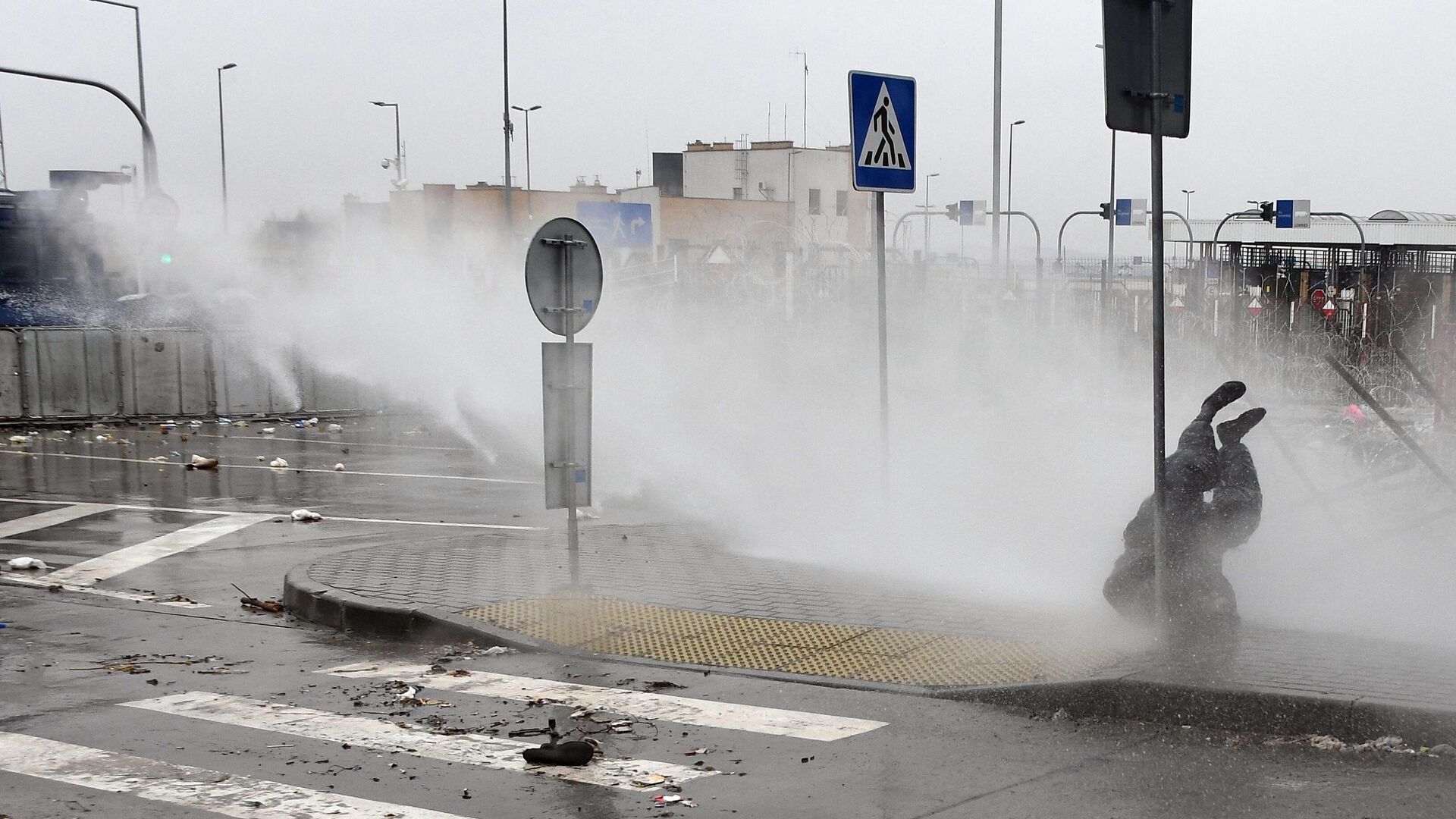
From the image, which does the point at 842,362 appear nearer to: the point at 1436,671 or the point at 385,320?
the point at 385,320

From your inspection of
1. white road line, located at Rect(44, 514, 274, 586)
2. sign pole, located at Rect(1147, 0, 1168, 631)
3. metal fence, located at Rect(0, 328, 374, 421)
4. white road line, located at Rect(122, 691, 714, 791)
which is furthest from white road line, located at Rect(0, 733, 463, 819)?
metal fence, located at Rect(0, 328, 374, 421)

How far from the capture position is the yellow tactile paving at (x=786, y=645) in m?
6.48

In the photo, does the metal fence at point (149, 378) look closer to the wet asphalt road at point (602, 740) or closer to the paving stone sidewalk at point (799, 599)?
the paving stone sidewalk at point (799, 599)

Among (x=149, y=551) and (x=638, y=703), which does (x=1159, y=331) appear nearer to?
(x=638, y=703)

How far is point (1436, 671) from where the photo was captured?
232 inches

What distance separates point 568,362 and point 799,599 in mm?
1962

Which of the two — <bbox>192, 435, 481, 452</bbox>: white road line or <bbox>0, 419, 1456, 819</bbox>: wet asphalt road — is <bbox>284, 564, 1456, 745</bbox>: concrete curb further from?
<bbox>192, 435, 481, 452</bbox>: white road line

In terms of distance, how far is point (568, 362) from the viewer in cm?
847

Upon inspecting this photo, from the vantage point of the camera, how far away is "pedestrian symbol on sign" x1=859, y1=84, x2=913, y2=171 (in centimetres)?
911

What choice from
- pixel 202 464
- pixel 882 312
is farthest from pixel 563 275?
pixel 202 464

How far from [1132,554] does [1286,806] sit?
243 cm

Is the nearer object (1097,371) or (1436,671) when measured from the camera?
(1436,671)

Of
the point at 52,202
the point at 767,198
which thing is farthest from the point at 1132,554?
the point at 767,198

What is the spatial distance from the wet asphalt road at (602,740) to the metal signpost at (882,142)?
353cm
